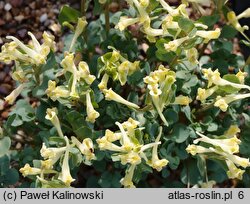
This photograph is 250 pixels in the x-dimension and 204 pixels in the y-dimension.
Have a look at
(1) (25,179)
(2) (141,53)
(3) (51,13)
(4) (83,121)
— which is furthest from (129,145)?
(3) (51,13)

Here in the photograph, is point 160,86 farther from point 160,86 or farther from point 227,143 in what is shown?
point 227,143

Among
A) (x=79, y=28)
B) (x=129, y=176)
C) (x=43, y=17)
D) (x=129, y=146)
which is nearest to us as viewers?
(x=129, y=146)

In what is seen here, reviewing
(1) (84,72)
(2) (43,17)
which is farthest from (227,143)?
(2) (43,17)

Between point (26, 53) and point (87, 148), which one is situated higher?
point (26, 53)

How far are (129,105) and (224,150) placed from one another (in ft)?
0.79

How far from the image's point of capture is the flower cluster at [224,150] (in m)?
1.17

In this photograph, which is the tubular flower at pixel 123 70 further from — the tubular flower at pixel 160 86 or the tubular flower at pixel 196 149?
the tubular flower at pixel 196 149

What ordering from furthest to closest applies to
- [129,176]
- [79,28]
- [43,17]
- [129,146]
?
[43,17] < [79,28] < [129,176] < [129,146]

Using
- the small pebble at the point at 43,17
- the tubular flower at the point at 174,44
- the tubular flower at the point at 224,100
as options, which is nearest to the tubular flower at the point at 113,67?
the tubular flower at the point at 174,44

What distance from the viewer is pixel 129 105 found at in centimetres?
126

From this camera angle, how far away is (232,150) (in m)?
1.16

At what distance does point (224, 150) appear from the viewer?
1.17 meters

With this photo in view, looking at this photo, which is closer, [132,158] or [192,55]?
[132,158]
